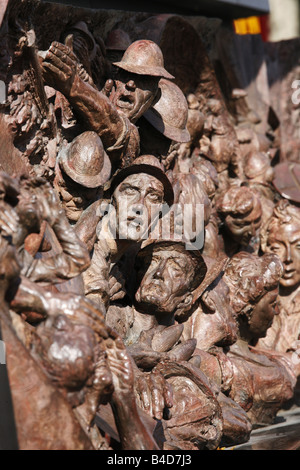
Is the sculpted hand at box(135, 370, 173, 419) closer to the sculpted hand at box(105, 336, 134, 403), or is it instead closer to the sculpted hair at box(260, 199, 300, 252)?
the sculpted hand at box(105, 336, 134, 403)

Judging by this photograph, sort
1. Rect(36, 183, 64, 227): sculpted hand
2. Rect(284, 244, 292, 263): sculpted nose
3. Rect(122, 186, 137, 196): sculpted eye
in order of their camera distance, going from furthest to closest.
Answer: Rect(284, 244, 292, 263): sculpted nose < Rect(122, 186, 137, 196): sculpted eye < Rect(36, 183, 64, 227): sculpted hand

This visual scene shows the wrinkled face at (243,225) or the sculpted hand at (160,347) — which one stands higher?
the sculpted hand at (160,347)

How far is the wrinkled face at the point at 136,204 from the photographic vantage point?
6.23 m

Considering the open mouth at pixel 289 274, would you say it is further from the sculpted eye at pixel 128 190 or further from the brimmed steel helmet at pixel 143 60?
the brimmed steel helmet at pixel 143 60

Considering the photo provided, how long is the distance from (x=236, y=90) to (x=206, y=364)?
11.1 feet

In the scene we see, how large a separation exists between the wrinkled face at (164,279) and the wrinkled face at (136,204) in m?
0.28

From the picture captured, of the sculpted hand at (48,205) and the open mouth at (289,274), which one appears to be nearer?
the sculpted hand at (48,205)

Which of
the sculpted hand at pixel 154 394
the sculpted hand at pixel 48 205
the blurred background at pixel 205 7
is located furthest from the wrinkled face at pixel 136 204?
the sculpted hand at pixel 48 205

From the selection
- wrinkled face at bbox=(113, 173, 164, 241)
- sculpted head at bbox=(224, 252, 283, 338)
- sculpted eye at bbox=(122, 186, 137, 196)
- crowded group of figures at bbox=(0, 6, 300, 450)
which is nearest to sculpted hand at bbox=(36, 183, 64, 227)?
crowded group of figures at bbox=(0, 6, 300, 450)

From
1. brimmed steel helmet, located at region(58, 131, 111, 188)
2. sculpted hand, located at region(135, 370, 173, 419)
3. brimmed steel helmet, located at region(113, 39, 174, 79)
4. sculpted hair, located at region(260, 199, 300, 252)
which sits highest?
brimmed steel helmet, located at region(113, 39, 174, 79)

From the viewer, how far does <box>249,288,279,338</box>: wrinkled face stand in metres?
7.62

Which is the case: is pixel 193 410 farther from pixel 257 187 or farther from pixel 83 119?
pixel 257 187

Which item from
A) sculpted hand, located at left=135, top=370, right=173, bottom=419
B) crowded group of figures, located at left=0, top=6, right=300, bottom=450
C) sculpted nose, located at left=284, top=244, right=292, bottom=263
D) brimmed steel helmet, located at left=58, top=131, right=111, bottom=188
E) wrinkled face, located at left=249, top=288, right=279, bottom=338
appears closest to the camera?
crowded group of figures, located at left=0, top=6, right=300, bottom=450
